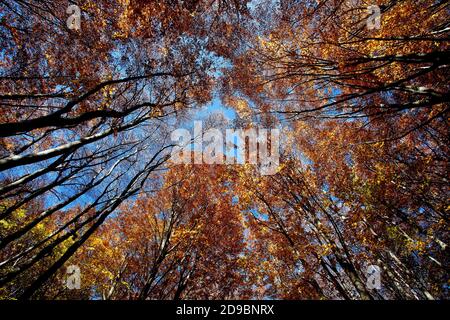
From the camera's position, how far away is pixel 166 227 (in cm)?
853

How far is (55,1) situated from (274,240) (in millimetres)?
10826

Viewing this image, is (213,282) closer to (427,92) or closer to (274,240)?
(274,240)

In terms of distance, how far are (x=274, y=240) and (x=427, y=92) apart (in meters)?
7.46

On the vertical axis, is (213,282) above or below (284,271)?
above
